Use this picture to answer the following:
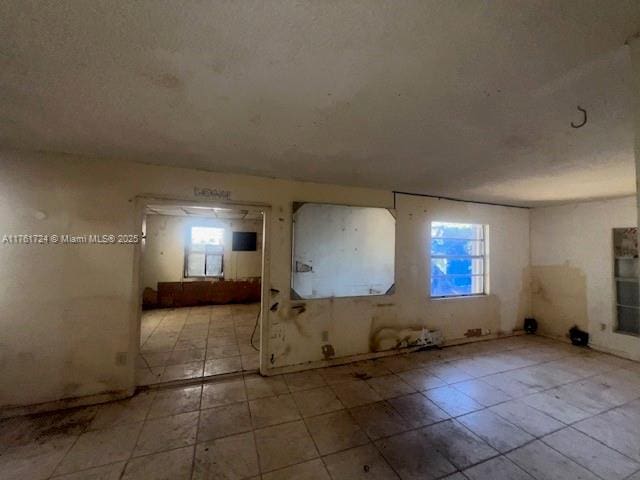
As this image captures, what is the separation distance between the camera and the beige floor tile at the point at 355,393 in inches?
96.9

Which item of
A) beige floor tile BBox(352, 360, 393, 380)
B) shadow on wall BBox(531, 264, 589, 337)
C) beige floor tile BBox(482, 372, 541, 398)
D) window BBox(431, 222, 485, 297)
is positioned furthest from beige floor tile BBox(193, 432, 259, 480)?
shadow on wall BBox(531, 264, 589, 337)

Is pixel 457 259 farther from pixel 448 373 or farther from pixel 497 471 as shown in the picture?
pixel 497 471

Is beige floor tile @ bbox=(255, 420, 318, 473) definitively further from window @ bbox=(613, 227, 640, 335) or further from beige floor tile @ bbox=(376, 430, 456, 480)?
window @ bbox=(613, 227, 640, 335)

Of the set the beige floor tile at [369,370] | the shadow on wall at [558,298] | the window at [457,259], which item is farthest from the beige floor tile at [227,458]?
the shadow on wall at [558,298]

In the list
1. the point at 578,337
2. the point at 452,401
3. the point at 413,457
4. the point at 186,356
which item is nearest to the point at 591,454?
the point at 452,401

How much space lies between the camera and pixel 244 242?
7125 millimetres

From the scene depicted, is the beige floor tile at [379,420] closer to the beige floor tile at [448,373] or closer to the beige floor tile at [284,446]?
the beige floor tile at [284,446]

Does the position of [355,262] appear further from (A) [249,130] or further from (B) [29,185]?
(B) [29,185]

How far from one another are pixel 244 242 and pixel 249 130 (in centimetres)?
567

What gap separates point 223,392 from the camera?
2.59 m

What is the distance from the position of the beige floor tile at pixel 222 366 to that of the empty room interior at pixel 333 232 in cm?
4

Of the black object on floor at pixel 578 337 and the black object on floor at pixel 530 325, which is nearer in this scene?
the black object on floor at pixel 578 337

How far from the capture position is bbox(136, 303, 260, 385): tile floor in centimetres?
297

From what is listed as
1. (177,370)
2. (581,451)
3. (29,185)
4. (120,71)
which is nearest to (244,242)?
(177,370)
